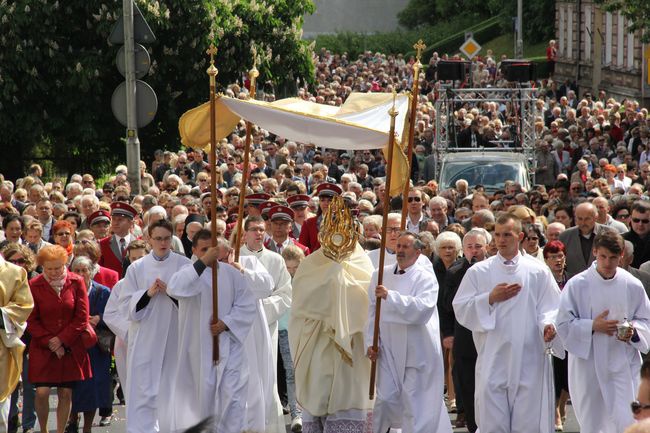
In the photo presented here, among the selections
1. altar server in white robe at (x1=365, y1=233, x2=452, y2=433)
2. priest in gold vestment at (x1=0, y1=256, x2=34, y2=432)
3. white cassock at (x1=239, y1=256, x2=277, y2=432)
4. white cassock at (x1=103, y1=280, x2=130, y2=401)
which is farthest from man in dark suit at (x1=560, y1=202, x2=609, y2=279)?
priest in gold vestment at (x1=0, y1=256, x2=34, y2=432)

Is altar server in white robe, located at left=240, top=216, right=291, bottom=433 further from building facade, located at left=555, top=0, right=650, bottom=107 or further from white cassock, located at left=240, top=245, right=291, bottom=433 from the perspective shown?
building facade, located at left=555, top=0, right=650, bottom=107

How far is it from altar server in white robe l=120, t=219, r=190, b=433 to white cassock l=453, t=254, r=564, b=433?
2.30 meters

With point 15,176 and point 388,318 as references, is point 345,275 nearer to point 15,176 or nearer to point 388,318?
point 388,318

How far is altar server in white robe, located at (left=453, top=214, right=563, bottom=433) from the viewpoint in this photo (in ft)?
34.9

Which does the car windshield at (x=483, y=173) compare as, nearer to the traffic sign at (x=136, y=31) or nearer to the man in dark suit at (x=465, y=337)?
the traffic sign at (x=136, y=31)

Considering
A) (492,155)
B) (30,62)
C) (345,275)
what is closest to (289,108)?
(345,275)

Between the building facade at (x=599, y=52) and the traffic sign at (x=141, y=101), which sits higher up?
the building facade at (x=599, y=52)

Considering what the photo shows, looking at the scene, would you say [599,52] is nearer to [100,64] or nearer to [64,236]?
[100,64]

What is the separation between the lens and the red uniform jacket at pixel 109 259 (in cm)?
1398

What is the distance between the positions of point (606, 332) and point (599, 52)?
153 ft

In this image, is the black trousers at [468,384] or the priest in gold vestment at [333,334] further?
the black trousers at [468,384]

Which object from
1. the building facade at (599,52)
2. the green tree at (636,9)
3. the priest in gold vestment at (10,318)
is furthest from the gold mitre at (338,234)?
the building facade at (599,52)

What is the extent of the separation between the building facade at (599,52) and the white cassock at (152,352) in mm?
37427

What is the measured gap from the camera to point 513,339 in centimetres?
1066
